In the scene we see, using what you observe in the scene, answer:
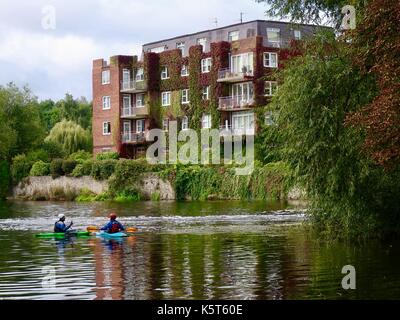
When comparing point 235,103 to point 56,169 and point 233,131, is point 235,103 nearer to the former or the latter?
point 233,131

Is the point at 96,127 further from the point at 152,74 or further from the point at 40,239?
the point at 40,239

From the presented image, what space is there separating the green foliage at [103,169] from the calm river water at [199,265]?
38.5 metres

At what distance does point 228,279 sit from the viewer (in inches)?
802

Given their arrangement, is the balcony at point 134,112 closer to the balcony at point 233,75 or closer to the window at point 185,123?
the window at point 185,123

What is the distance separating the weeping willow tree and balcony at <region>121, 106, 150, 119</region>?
12.0 meters

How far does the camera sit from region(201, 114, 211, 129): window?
83438 millimetres

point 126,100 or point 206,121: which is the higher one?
point 126,100

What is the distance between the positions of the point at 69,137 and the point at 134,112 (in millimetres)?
14212

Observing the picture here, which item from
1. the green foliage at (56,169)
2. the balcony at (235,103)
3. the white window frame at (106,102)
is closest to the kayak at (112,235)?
the balcony at (235,103)

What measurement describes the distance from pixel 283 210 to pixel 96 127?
49580mm

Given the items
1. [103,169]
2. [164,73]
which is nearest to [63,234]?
[103,169]

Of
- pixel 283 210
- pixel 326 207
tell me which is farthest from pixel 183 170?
pixel 326 207

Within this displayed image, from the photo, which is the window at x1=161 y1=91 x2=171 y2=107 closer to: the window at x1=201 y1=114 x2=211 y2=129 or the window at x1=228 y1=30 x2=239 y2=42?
the window at x1=201 y1=114 x2=211 y2=129

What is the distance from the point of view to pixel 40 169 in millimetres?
84500
